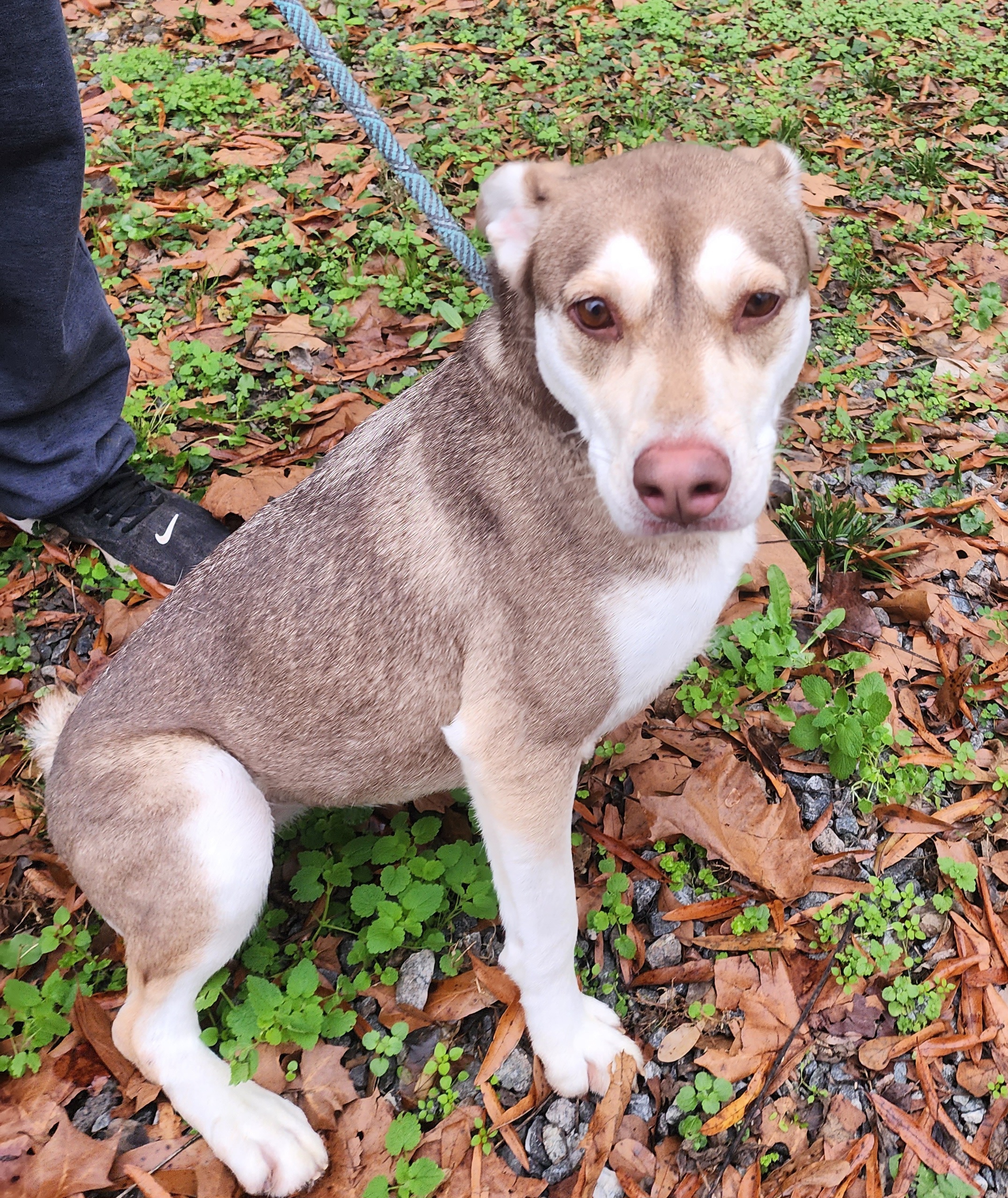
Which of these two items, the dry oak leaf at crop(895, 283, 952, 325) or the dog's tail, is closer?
the dog's tail

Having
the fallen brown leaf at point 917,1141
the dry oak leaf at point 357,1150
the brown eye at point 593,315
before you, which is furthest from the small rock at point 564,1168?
Answer: the brown eye at point 593,315

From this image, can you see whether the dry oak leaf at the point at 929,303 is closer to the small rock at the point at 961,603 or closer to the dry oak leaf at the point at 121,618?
the small rock at the point at 961,603

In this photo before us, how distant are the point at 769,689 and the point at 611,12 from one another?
17.7ft

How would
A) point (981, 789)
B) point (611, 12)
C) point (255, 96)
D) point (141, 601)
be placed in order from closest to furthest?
1. point (981, 789)
2. point (141, 601)
3. point (255, 96)
4. point (611, 12)

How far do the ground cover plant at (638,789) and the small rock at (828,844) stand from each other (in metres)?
0.01

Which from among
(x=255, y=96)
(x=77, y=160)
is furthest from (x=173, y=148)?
(x=77, y=160)

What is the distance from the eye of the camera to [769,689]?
288 cm

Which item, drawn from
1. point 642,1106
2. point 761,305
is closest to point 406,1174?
point 642,1106

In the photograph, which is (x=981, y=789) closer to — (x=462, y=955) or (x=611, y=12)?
(x=462, y=955)

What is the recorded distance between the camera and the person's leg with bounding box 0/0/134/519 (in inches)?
102

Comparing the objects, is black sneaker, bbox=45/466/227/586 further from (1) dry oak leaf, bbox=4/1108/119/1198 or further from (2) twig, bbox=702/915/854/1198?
(2) twig, bbox=702/915/854/1198

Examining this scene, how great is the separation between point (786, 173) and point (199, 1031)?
8.71 feet

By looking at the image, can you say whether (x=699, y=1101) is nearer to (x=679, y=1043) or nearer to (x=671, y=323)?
(x=679, y=1043)

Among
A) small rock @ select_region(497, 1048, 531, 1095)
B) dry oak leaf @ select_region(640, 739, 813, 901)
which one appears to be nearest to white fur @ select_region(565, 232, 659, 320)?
dry oak leaf @ select_region(640, 739, 813, 901)
